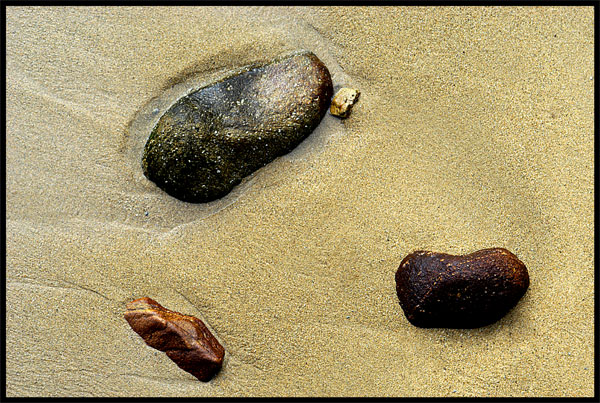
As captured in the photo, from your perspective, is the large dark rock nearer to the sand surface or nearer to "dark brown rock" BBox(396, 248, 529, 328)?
the sand surface

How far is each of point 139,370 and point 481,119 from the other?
8.08 ft

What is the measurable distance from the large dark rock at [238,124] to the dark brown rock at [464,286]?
103 cm

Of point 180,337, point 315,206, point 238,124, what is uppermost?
point 238,124

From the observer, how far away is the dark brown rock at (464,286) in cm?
246

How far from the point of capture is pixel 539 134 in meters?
2.60

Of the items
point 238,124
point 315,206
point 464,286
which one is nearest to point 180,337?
point 315,206

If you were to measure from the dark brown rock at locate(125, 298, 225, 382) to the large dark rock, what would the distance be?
2.37 ft

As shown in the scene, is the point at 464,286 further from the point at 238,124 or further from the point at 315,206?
the point at 238,124

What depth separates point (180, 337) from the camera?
2570 millimetres

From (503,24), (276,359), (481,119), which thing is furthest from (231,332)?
(503,24)

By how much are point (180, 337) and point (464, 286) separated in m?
1.59

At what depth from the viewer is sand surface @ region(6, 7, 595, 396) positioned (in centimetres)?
258

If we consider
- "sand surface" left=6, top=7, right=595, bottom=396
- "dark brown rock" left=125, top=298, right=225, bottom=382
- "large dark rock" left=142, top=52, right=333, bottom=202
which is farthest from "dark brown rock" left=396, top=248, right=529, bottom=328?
"dark brown rock" left=125, top=298, right=225, bottom=382

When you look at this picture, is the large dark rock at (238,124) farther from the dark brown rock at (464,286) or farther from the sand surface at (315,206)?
the dark brown rock at (464,286)
